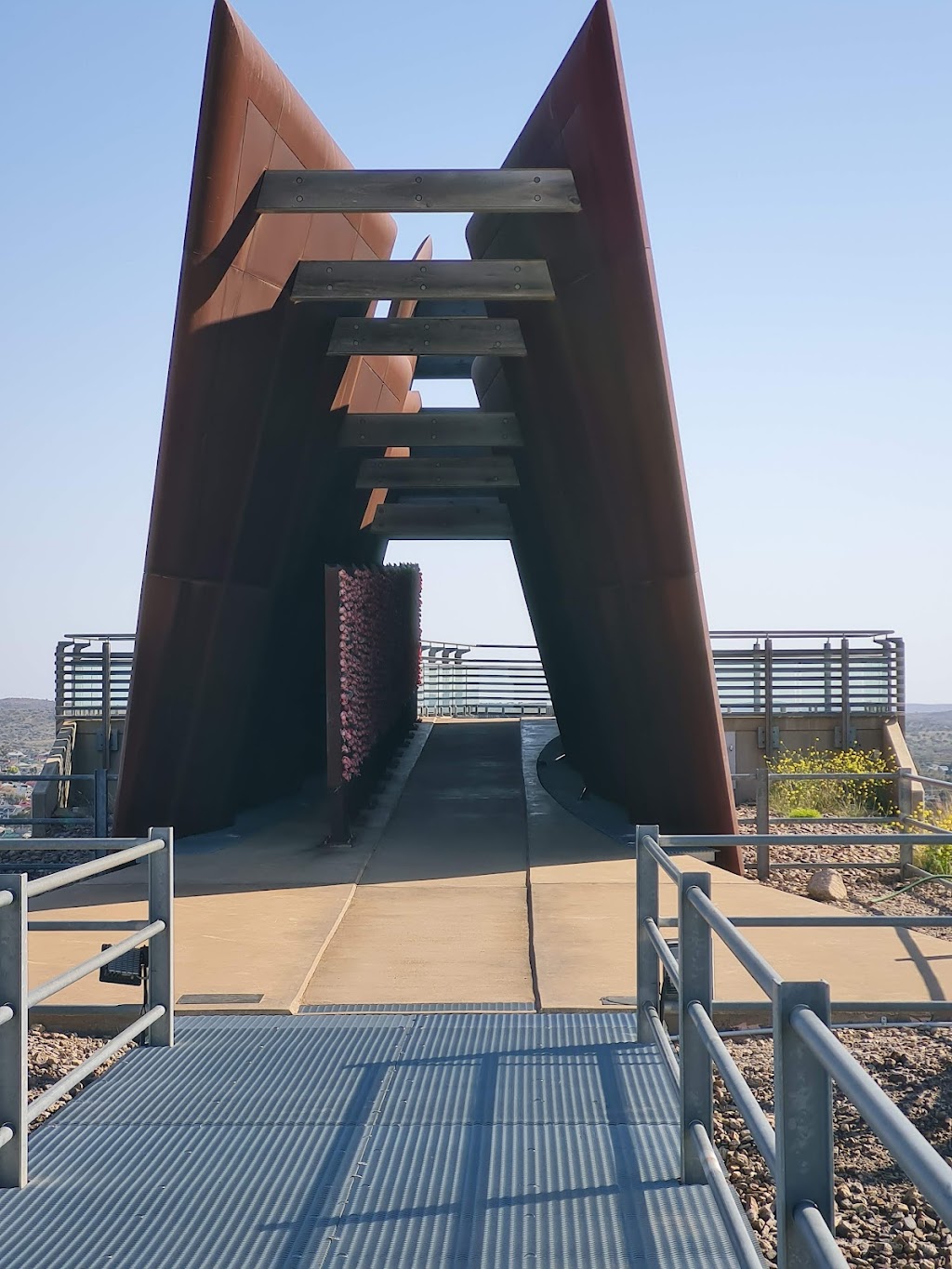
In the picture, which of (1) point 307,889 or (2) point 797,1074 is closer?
(2) point 797,1074

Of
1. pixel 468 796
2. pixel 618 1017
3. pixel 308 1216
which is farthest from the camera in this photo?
pixel 468 796

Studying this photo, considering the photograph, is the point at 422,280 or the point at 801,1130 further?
the point at 422,280

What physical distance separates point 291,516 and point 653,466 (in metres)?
4.29

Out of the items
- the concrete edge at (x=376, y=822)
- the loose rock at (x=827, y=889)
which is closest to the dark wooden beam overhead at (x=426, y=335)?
the concrete edge at (x=376, y=822)

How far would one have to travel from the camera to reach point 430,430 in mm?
15266

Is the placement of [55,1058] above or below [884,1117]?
below

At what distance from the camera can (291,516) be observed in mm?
13383

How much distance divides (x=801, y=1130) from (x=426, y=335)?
11.1 m

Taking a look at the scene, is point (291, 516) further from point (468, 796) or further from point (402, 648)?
point (402, 648)

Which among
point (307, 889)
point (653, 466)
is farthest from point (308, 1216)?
point (653, 466)

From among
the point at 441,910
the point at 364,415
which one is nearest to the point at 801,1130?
the point at 441,910

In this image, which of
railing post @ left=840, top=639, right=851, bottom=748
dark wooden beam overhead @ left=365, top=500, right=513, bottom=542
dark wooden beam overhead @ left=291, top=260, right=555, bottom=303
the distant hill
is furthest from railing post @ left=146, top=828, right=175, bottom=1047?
the distant hill

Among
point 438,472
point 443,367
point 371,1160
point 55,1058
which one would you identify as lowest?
point 55,1058

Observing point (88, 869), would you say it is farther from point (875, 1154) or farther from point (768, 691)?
point (768, 691)
